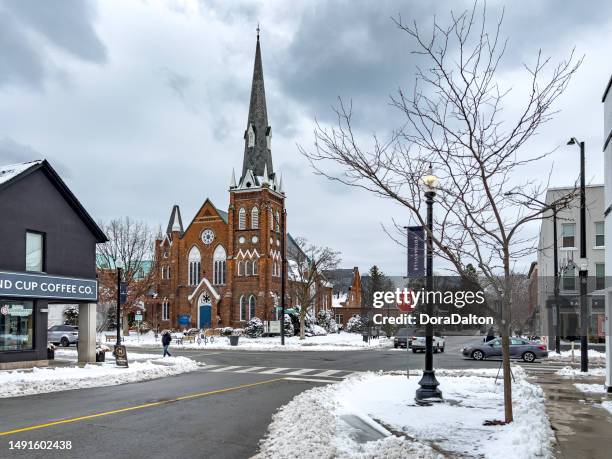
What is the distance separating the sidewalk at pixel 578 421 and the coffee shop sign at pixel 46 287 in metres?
18.4

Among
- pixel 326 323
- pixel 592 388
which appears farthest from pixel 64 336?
pixel 592 388

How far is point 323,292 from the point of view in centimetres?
9444

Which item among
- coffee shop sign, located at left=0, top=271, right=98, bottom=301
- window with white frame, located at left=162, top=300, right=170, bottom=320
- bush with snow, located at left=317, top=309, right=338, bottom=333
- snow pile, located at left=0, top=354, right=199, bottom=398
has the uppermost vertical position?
coffee shop sign, located at left=0, top=271, right=98, bottom=301

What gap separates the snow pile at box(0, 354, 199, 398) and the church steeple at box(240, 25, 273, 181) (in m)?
49.3

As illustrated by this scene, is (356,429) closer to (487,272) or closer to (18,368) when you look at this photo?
(487,272)

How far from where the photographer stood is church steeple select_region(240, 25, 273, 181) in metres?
73.3

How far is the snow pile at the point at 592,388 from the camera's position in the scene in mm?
16631

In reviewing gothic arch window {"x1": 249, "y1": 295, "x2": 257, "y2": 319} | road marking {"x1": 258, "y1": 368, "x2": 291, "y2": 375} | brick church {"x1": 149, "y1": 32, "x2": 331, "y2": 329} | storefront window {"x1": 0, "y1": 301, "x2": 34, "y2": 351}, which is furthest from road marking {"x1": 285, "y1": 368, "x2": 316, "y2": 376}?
gothic arch window {"x1": 249, "y1": 295, "x2": 257, "y2": 319}

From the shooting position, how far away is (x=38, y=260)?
2428 cm

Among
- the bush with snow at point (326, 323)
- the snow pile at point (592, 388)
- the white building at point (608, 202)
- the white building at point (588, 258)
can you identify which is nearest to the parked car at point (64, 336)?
the bush with snow at point (326, 323)

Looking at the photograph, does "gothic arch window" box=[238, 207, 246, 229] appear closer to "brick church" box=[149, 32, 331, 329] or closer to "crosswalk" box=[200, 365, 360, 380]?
"brick church" box=[149, 32, 331, 329]

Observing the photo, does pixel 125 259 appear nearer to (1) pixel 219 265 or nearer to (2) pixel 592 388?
(1) pixel 219 265

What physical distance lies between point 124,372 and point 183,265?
53.0 m

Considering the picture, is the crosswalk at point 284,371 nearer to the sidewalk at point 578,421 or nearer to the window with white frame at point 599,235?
the sidewalk at point 578,421
